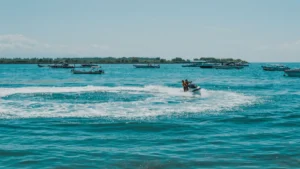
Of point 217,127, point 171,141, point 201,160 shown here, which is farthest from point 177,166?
point 217,127

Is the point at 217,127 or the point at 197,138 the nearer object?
the point at 197,138

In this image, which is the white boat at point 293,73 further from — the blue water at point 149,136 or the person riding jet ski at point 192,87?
the blue water at point 149,136

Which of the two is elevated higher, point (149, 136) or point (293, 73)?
point (293, 73)

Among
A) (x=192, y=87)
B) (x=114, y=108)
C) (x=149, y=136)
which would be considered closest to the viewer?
(x=149, y=136)

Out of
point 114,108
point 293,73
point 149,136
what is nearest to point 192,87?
point 114,108

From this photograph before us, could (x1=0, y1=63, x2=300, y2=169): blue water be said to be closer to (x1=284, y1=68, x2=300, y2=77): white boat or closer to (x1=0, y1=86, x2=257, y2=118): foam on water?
(x1=0, y1=86, x2=257, y2=118): foam on water

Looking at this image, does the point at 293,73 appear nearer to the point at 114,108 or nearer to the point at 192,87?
the point at 192,87

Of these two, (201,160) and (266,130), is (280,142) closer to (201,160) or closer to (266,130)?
(266,130)

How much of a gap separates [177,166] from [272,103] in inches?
867

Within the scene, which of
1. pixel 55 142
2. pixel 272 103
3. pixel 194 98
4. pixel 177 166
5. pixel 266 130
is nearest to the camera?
pixel 177 166

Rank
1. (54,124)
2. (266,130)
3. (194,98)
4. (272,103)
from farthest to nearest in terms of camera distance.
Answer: (194,98), (272,103), (54,124), (266,130)

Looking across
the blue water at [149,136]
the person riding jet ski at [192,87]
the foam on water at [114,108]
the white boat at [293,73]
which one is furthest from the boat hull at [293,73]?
the blue water at [149,136]

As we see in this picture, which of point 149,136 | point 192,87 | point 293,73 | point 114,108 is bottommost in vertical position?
point 149,136

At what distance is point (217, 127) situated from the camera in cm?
2100
